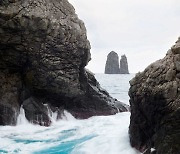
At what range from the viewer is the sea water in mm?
14188

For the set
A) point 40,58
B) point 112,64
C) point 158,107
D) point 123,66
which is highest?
point 112,64

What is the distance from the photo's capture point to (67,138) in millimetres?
17406

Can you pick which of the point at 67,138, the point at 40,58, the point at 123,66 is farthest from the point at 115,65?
the point at 67,138

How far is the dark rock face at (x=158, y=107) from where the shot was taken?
10531 mm

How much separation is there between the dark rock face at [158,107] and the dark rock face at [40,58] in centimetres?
965

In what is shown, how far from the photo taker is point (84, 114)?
24672 mm

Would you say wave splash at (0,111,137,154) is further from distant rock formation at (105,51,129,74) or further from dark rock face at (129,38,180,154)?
distant rock formation at (105,51,129,74)

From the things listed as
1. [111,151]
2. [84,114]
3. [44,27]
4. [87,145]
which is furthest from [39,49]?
[111,151]

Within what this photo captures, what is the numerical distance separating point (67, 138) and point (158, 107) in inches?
295

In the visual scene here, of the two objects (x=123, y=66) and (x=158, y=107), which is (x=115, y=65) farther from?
(x=158, y=107)

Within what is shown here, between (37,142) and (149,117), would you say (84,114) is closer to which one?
(37,142)

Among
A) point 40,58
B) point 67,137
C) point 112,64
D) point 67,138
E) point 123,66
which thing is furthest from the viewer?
point 123,66

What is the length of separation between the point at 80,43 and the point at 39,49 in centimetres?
333

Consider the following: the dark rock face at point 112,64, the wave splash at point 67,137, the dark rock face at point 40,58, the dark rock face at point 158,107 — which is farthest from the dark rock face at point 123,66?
the dark rock face at point 158,107
